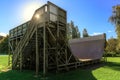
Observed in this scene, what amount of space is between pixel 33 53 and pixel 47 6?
18.5 ft

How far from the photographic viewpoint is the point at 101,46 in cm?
2031

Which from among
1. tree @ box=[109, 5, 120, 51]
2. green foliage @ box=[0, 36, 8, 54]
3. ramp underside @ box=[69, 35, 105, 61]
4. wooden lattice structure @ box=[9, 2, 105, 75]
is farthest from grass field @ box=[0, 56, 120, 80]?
green foliage @ box=[0, 36, 8, 54]

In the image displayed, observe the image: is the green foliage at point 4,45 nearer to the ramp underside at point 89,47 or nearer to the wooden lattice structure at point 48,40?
the ramp underside at point 89,47

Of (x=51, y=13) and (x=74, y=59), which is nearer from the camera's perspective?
(x=51, y=13)

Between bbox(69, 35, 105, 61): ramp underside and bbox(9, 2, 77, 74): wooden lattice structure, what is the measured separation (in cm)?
783

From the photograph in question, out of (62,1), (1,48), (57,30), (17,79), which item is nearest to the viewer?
(17,79)

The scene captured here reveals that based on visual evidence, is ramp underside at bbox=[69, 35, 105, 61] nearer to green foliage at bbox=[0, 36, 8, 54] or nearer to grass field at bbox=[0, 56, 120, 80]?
grass field at bbox=[0, 56, 120, 80]

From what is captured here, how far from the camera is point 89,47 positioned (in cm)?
2188

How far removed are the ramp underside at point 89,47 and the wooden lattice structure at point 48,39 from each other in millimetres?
7829

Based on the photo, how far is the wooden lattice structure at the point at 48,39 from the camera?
10.5 meters

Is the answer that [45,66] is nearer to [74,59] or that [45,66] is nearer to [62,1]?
[74,59]

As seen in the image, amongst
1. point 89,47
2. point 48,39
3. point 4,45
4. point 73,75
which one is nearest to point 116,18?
point 89,47

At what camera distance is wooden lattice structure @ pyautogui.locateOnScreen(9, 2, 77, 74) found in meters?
10.5

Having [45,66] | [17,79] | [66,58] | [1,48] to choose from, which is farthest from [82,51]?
[1,48]
